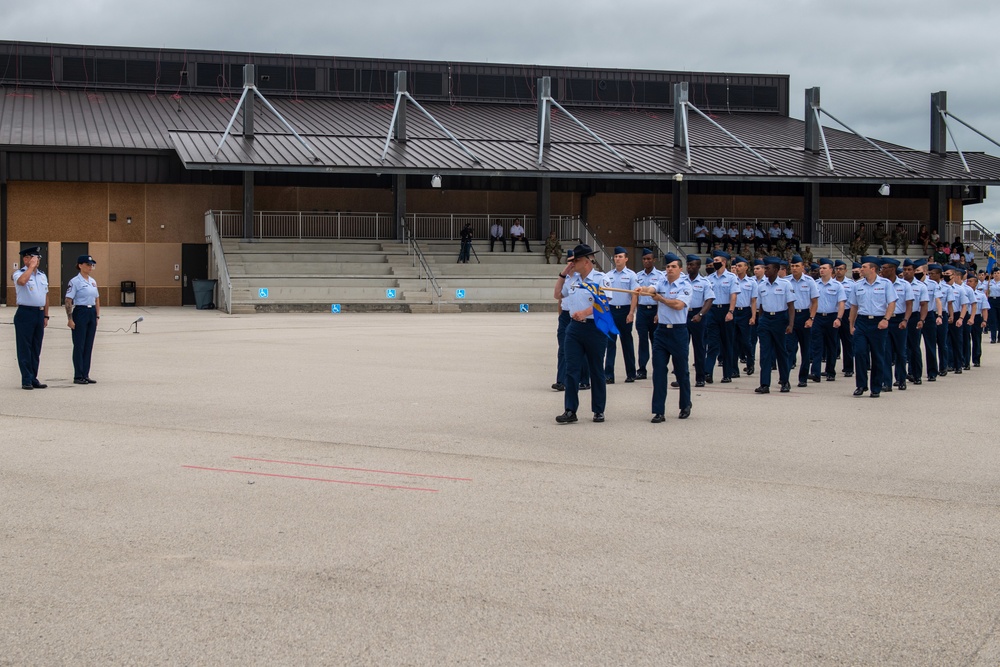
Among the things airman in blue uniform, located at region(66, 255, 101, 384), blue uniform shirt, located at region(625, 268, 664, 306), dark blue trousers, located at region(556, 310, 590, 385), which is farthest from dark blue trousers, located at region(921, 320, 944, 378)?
airman in blue uniform, located at region(66, 255, 101, 384)

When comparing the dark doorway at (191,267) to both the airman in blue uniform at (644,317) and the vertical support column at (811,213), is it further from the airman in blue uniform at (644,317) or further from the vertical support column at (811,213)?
the airman in blue uniform at (644,317)

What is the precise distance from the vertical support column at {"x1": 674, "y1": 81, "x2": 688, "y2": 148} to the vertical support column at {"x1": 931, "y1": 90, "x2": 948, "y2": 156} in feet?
43.3

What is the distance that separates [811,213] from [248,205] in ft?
75.1

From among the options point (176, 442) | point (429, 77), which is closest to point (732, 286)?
point (176, 442)

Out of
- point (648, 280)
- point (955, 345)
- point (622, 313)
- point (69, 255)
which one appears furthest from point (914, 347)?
point (69, 255)

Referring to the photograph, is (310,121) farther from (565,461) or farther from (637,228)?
(565,461)

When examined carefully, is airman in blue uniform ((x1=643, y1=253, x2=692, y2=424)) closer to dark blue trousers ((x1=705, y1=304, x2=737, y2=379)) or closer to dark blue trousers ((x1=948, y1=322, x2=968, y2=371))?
dark blue trousers ((x1=705, y1=304, x2=737, y2=379))

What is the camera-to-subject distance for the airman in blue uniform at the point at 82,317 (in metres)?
14.5

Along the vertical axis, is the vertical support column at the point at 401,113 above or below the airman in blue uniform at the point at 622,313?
above

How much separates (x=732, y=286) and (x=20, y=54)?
42.7 m

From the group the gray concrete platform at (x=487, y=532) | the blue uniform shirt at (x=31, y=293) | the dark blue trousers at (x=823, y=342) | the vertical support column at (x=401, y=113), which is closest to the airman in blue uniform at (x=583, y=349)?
the gray concrete platform at (x=487, y=532)

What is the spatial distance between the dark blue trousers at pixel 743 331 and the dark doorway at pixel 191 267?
29.6 metres

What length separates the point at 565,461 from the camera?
9.03 metres

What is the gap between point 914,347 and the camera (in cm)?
1667
